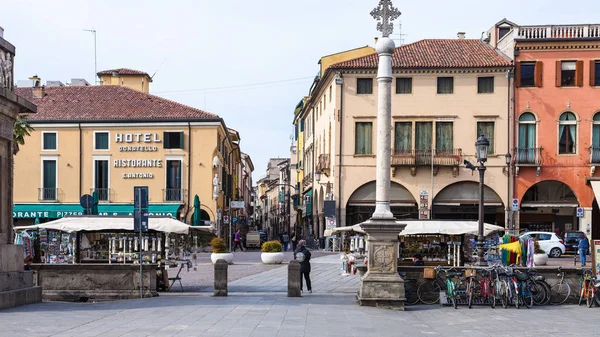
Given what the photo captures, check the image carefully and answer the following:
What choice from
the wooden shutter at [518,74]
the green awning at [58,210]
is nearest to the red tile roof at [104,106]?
the green awning at [58,210]

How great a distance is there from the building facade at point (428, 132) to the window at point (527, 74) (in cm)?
84

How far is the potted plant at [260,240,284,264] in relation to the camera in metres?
37.8

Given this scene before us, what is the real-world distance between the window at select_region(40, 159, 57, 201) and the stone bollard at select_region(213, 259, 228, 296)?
3772 centimetres

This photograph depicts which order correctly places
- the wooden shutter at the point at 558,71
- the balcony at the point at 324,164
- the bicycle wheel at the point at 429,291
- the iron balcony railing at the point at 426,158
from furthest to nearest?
the balcony at the point at 324,164, the iron balcony railing at the point at 426,158, the wooden shutter at the point at 558,71, the bicycle wheel at the point at 429,291

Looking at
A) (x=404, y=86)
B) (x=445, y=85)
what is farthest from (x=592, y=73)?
(x=404, y=86)

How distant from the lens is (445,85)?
51188 mm

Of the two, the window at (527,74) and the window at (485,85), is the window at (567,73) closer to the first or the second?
the window at (527,74)

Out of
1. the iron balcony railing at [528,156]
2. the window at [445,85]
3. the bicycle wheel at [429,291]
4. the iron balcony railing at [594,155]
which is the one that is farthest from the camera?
the window at [445,85]

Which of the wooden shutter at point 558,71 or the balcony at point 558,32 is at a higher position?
the balcony at point 558,32

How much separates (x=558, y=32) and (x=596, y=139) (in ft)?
21.9

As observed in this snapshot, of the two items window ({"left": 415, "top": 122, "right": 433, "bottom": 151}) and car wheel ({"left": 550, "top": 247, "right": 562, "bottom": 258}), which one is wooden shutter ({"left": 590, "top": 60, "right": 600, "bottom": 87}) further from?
car wheel ({"left": 550, "top": 247, "right": 562, "bottom": 258})

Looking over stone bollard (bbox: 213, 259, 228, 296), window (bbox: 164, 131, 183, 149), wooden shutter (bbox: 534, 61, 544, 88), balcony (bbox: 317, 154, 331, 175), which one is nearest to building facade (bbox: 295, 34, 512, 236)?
wooden shutter (bbox: 534, 61, 544, 88)

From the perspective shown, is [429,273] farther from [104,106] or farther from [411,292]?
[104,106]

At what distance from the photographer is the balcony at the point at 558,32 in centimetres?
4928
